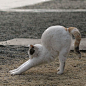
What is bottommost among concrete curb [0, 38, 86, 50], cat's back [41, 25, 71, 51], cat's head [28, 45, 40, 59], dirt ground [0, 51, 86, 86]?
concrete curb [0, 38, 86, 50]

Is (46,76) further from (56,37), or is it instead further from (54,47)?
(56,37)

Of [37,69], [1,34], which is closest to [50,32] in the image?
[37,69]

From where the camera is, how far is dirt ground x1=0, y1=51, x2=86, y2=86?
4.83 metres

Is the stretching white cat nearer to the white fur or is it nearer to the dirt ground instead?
the white fur

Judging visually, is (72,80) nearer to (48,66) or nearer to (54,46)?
(54,46)

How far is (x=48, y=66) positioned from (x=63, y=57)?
0.94 meters

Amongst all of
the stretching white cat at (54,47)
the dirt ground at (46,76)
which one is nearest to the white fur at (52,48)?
the stretching white cat at (54,47)

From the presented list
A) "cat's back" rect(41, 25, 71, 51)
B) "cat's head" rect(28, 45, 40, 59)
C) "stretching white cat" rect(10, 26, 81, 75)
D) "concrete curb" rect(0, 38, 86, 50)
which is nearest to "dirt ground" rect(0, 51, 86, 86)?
"stretching white cat" rect(10, 26, 81, 75)

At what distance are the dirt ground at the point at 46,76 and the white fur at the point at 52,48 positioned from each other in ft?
0.63

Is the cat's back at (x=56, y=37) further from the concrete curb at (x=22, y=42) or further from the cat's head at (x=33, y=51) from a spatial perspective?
the concrete curb at (x=22, y=42)

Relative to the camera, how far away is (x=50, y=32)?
5.24 m

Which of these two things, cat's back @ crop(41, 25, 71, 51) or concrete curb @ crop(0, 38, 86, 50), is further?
concrete curb @ crop(0, 38, 86, 50)

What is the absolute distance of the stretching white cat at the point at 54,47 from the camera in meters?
5.16

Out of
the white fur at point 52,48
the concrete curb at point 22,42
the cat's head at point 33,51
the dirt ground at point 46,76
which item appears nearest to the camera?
the dirt ground at point 46,76
